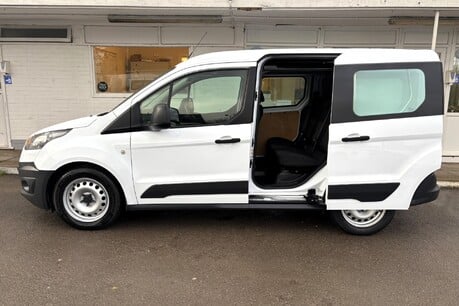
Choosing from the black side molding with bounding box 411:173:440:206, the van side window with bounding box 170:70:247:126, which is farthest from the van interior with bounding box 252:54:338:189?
the black side molding with bounding box 411:173:440:206

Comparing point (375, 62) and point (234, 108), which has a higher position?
point (375, 62)

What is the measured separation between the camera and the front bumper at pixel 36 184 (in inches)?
170

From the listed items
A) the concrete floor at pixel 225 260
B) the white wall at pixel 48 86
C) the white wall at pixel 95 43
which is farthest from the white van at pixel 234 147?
the white wall at pixel 48 86

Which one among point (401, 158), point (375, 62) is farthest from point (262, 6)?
point (401, 158)

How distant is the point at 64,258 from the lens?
3838 millimetres

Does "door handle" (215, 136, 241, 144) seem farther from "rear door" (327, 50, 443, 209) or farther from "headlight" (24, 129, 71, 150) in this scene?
"headlight" (24, 129, 71, 150)

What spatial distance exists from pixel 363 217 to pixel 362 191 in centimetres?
41

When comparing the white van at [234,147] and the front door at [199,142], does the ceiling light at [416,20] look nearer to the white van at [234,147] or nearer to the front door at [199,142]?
the white van at [234,147]

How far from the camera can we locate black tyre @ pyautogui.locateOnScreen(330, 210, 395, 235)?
4.45 metres

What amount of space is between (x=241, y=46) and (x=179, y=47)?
1243mm

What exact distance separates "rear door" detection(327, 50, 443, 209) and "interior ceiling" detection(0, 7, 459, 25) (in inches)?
115

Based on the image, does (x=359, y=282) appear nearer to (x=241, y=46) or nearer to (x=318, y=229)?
(x=318, y=229)

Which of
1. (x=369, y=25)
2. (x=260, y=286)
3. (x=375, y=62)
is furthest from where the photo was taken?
(x=369, y=25)

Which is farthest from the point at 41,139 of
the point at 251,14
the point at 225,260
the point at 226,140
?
the point at 251,14
